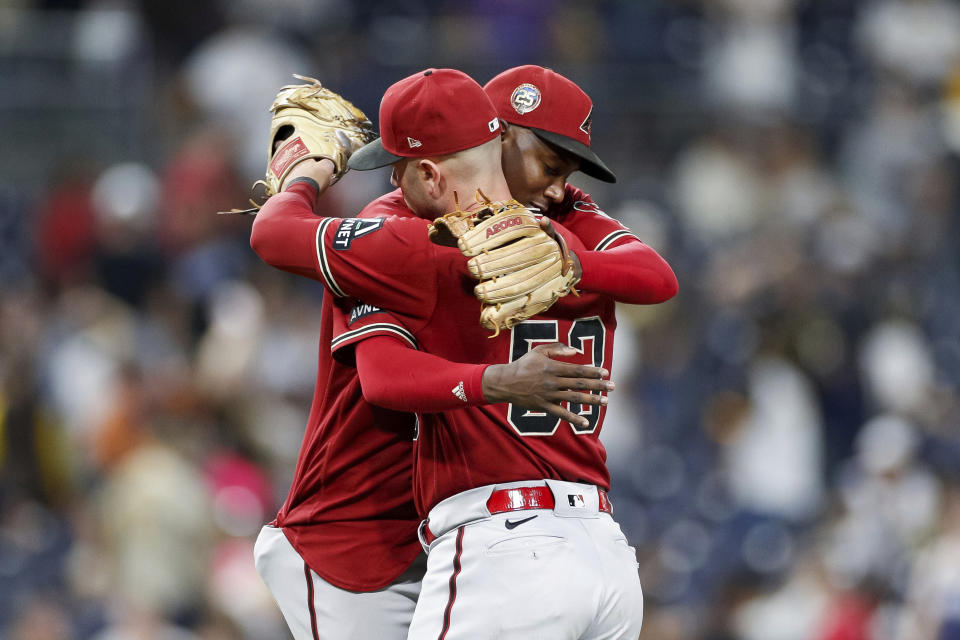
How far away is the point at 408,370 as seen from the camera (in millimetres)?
2574

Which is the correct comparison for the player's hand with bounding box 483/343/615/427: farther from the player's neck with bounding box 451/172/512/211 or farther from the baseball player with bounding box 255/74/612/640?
the baseball player with bounding box 255/74/612/640

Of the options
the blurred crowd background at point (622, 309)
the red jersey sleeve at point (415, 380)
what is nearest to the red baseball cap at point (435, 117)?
the red jersey sleeve at point (415, 380)

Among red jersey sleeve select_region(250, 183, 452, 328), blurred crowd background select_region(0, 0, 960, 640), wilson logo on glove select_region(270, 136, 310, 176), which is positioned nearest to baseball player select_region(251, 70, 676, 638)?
red jersey sleeve select_region(250, 183, 452, 328)

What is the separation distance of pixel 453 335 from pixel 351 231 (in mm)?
275

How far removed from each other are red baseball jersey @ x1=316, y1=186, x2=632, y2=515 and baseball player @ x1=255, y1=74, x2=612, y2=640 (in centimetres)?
16

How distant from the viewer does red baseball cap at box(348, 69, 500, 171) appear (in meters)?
2.70

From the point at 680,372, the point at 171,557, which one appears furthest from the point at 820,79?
the point at 171,557

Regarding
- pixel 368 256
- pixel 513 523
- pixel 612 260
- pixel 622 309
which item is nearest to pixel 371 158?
pixel 368 256

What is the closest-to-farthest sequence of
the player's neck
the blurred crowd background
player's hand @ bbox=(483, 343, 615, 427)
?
1. player's hand @ bbox=(483, 343, 615, 427)
2. the player's neck
3. the blurred crowd background

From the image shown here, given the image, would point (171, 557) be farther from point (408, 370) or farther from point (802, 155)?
point (802, 155)

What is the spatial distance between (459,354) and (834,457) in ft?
18.5

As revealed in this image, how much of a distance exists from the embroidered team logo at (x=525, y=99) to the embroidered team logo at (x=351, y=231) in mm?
418

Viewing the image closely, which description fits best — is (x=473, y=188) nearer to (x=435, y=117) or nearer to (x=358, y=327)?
(x=435, y=117)

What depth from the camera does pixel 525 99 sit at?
116 inches
